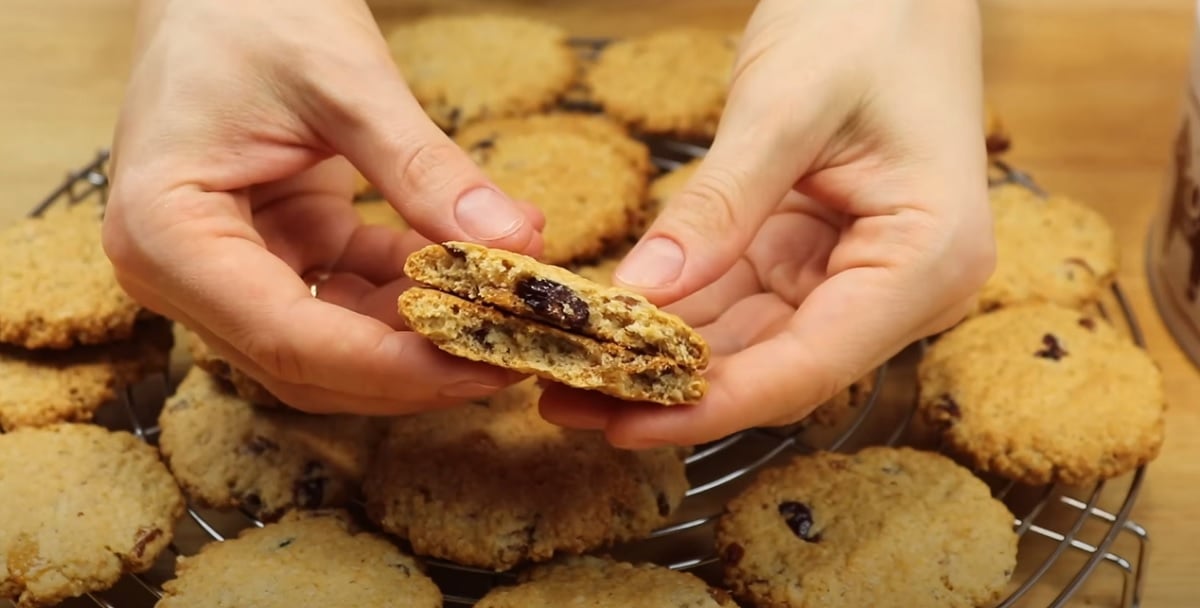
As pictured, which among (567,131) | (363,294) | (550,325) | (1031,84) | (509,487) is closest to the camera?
(550,325)

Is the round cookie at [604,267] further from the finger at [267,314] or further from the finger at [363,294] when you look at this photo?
the finger at [267,314]

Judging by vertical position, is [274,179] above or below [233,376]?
above

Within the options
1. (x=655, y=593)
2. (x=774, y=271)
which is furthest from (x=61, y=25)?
(x=655, y=593)

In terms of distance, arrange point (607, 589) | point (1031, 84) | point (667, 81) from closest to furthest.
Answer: point (607, 589) → point (667, 81) → point (1031, 84)

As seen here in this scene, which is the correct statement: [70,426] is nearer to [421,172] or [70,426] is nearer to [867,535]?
[421,172]

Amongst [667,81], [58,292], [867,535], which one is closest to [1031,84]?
[667,81]

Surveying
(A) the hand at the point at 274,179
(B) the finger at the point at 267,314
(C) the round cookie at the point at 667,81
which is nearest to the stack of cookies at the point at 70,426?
(A) the hand at the point at 274,179

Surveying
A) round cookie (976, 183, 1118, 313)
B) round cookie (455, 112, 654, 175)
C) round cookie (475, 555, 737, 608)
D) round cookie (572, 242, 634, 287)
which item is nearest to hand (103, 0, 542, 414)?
round cookie (475, 555, 737, 608)
